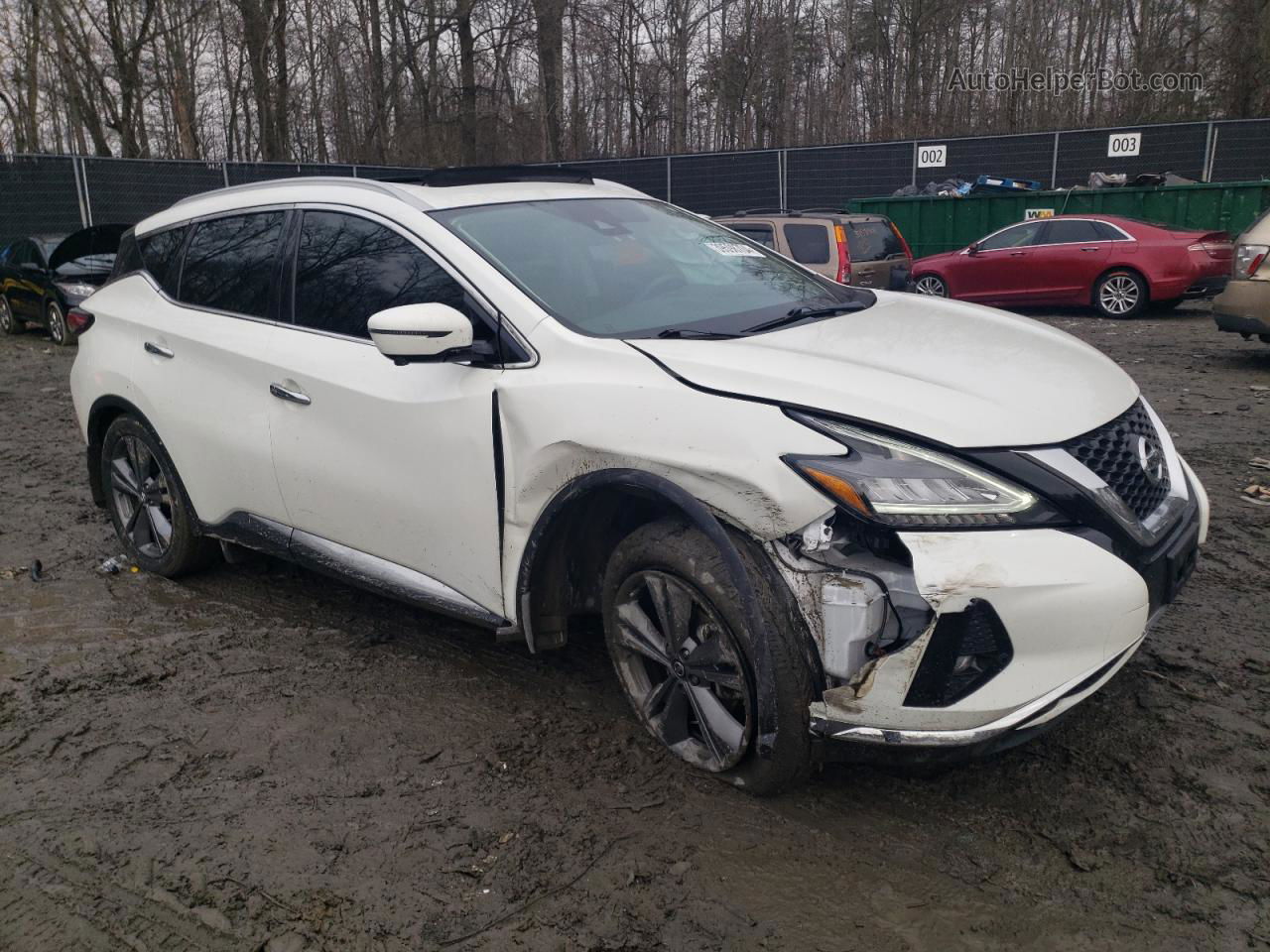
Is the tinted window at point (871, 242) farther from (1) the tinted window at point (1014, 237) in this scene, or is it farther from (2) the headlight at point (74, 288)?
(2) the headlight at point (74, 288)

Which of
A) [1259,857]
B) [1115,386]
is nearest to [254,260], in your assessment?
[1115,386]

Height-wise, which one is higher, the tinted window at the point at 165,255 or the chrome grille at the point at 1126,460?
the tinted window at the point at 165,255

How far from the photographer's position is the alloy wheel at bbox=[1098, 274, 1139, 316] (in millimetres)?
14078

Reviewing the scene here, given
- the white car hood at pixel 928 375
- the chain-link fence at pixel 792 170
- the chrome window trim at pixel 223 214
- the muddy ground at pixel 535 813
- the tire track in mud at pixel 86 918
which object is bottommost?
the tire track in mud at pixel 86 918

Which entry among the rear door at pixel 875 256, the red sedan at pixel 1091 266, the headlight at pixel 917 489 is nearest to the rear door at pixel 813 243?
the rear door at pixel 875 256

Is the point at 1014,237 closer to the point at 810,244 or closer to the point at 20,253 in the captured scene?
the point at 810,244

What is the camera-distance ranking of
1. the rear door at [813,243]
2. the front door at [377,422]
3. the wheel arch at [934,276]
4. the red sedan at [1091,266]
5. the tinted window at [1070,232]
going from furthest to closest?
the wheel arch at [934,276], the tinted window at [1070,232], the red sedan at [1091,266], the rear door at [813,243], the front door at [377,422]

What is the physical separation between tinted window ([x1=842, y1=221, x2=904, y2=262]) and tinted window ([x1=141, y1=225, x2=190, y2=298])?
885 cm

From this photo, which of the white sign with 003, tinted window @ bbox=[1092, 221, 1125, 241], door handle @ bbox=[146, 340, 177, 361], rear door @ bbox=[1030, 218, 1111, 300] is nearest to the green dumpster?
tinted window @ bbox=[1092, 221, 1125, 241]

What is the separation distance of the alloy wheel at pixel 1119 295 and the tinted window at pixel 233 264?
1281 cm

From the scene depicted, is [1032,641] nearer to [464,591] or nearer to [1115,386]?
[1115,386]

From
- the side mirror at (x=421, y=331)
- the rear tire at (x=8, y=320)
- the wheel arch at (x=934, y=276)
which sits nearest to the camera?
the side mirror at (x=421, y=331)

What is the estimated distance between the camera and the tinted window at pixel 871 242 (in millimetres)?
12461

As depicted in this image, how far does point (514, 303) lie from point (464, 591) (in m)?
0.95
